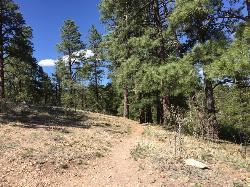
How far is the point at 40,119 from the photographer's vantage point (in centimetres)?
2144

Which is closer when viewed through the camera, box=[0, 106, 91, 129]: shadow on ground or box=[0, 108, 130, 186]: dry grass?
box=[0, 108, 130, 186]: dry grass

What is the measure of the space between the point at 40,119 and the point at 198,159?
1163 cm

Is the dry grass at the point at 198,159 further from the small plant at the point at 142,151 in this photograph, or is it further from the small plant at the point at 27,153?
the small plant at the point at 27,153

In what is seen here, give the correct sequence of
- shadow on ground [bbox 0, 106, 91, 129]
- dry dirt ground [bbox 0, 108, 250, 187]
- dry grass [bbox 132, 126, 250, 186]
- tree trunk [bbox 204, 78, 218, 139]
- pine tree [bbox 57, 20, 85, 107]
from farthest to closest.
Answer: pine tree [bbox 57, 20, 85, 107], shadow on ground [bbox 0, 106, 91, 129], tree trunk [bbox 204, 78, 218, 139], dry dirt ground [bbox 0, 108, 250, 187], dry grass [bbox 132, 126, 250, 186]

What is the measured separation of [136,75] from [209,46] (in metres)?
5.49

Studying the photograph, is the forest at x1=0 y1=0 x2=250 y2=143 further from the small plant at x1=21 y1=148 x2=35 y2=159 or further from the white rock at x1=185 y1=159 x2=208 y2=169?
the small plant at x1=21 y1=148 x2=35 y2=159

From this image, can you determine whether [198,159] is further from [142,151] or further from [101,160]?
[101,160]

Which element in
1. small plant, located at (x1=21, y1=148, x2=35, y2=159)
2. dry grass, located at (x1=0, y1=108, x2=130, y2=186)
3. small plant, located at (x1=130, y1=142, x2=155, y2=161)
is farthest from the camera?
small plant, located at (x1=130, y1=142, x2=155, y2=161)

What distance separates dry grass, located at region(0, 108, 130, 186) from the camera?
38.3 feet

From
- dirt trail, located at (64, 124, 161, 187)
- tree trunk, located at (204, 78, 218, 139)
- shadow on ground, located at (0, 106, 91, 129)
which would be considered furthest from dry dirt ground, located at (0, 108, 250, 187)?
tree trunk, located at (204, 78, 218, 139)

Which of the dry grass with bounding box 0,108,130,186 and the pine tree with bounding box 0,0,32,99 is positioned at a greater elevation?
the pine tree with bounding box 0,0,32,99

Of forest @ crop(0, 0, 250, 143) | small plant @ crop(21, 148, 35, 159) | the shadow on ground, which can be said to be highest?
forest @ crop(0, 0, 250, 143)

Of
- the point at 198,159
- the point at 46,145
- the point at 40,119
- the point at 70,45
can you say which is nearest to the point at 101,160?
the point at 46,145

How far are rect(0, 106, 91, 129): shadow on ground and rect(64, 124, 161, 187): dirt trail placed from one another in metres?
6.45
